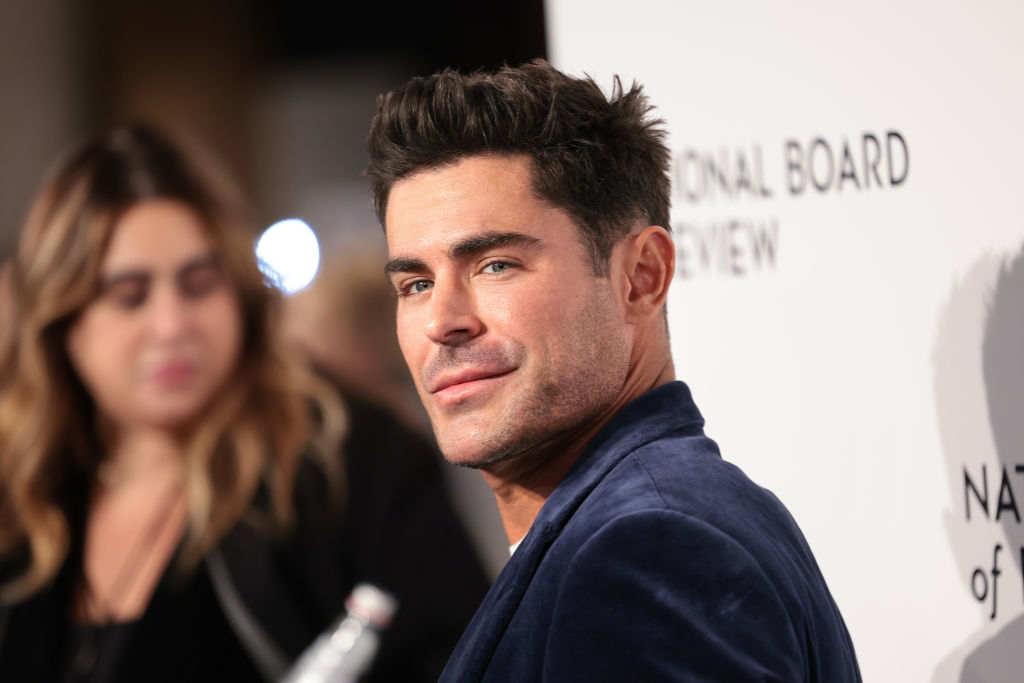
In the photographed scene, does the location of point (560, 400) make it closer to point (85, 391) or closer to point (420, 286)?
point (420, 286)

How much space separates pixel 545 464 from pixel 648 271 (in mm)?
236

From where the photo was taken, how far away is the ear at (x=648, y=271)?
122cm

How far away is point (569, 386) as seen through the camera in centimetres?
114

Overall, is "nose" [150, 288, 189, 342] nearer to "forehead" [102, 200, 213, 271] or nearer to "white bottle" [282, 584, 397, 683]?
"forehead" [102, 200, 213, 271]

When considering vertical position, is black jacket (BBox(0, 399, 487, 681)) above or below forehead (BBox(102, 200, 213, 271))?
below

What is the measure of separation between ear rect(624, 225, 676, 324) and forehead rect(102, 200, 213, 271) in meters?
1.66

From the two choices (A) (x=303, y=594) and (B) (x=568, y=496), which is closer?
(B) (x=568, y=496)

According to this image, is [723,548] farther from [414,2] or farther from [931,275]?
[414,2]

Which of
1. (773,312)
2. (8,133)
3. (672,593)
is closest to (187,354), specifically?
(773,312)

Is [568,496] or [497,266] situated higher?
[497,266]

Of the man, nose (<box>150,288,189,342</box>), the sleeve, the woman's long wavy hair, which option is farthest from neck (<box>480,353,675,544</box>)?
nose (<box>150,288,189,342</box>)

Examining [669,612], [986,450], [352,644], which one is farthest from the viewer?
[352,644]

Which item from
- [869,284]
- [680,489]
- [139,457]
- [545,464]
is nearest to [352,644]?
[545,464]

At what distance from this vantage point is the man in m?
0.91
